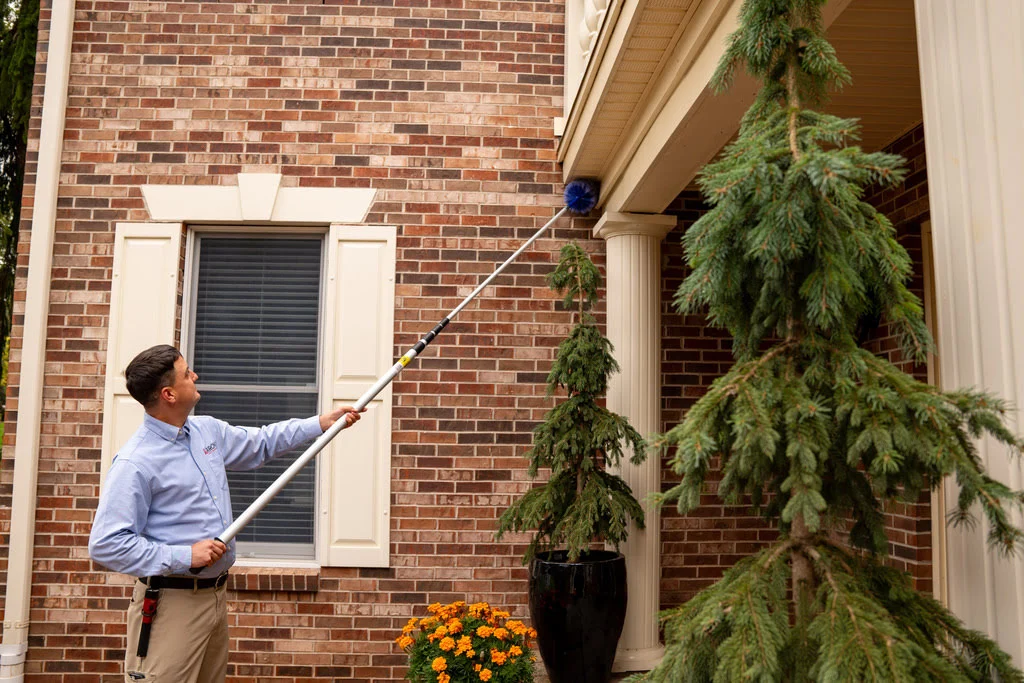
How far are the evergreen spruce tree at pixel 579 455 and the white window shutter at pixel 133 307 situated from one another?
7.19 ft

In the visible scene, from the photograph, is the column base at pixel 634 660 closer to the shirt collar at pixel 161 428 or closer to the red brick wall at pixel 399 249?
the red brick wall at pixel 399 249

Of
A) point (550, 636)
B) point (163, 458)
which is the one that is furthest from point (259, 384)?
point (550, 636)

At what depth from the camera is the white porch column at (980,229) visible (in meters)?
1.31

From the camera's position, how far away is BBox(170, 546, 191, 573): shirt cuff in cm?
234

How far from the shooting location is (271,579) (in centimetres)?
404

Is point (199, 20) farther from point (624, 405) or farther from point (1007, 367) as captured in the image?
point (1007, 367)

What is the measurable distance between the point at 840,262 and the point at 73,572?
4.29 meters

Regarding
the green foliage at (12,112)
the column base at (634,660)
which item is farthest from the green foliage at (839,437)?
the green foliage at (12,112)

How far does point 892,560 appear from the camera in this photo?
3832mm

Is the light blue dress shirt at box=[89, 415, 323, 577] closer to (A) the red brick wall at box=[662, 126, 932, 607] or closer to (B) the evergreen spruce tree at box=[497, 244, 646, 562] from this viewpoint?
A: (B) the evergreen spruce tree at box=[497, 244, 646, 562]

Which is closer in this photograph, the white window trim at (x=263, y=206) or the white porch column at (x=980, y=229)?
the white porch column at (x=980, y=229)

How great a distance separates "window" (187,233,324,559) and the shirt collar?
170 cm

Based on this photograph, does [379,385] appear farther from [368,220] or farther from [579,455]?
[368,220]

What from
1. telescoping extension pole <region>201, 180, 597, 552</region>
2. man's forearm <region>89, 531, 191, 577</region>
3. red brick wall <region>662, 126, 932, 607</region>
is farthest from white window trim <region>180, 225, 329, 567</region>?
red brick wall <region>662, 126, 932, 607</region>
